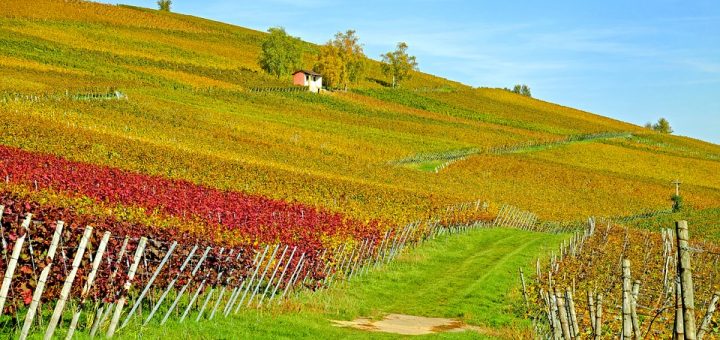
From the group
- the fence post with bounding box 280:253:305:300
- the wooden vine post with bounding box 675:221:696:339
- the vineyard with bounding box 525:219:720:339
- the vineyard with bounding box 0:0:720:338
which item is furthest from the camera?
the fence post with bounding box 280:253:305:300

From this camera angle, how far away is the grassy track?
18.8 m

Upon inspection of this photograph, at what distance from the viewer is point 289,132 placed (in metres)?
83.9

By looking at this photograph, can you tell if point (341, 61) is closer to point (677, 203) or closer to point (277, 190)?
point (677, 203)

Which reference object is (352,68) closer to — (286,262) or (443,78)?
(443,78)

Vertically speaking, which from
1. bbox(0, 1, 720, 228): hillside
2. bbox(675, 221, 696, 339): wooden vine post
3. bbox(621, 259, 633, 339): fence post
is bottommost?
bbox(0, 1, 720, 228): hillside

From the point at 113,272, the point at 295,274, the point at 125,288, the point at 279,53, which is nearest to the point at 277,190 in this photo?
the point at 295,274

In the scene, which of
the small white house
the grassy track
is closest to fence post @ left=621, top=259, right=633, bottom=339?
the grassy track

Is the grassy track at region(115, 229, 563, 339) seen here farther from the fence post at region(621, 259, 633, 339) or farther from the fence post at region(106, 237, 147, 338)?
the fence post at region(621, 259, 633, 339)

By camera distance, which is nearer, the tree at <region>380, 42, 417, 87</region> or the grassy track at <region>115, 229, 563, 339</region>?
the grassy track at <region>115, 229, 563, 339</region>

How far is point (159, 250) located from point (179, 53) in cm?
11986

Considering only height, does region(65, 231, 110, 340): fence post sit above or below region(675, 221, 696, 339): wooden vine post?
below

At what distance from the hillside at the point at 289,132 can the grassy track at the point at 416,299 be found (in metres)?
7.23

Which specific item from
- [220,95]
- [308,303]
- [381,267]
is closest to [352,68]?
[220,95]

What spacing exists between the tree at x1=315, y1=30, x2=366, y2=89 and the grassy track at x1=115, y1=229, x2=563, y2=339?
9198 cm
